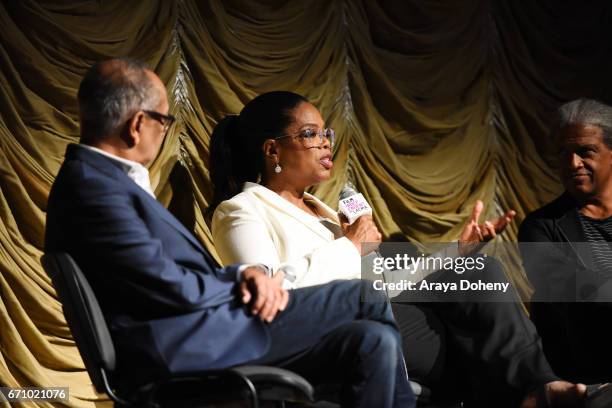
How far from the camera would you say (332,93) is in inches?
173

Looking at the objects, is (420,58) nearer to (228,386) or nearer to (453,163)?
(453,163)

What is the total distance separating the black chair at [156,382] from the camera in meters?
1.88

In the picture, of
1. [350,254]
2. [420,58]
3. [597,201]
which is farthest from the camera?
[420,58]

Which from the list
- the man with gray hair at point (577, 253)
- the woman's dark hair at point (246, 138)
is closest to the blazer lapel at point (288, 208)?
the woman's dark hair at point (246, 138)

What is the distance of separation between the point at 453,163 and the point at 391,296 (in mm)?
1935

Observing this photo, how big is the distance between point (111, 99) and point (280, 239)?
90 cm

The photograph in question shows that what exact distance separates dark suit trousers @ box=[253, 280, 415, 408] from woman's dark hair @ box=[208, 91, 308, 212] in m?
1.05

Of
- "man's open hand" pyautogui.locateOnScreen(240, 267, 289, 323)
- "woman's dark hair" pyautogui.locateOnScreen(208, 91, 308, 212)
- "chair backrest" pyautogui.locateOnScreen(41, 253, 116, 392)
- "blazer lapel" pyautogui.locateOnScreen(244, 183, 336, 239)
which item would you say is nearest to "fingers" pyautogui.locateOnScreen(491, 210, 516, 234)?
"blazer lapel" pyautogui.locateOnScreen(244, 183, 336, 239)

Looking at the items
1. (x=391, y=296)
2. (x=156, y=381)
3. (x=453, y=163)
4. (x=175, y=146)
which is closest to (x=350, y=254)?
(x=391, y=296)

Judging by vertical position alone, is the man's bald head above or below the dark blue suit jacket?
above

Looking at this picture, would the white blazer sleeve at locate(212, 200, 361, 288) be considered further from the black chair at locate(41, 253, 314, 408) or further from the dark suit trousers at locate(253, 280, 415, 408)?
the black chair at locate(41, 253, 314, 408)

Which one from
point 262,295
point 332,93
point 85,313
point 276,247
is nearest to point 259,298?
point 262,295

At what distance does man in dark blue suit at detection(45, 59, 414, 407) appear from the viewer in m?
1.93

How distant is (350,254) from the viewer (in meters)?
2.68
